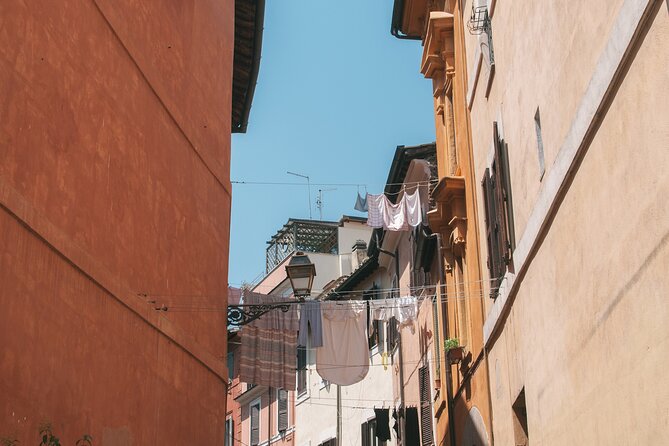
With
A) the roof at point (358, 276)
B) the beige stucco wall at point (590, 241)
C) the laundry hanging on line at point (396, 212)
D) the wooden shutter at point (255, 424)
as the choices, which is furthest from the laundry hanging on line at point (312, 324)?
the wooden shutter at point (255, 424)

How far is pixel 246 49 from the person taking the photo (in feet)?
62.6

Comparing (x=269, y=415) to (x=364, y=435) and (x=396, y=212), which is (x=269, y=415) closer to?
(x=364, y=435)

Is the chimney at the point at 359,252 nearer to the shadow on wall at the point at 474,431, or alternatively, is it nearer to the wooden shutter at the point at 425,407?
the wooden shutter at the point at 425,407

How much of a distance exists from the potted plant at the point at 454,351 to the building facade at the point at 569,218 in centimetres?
100

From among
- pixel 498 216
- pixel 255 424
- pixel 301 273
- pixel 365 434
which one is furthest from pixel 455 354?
pixel 255 424

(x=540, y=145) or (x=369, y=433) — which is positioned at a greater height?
(x=540, y=145)

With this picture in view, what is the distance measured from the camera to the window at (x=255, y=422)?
126 ft

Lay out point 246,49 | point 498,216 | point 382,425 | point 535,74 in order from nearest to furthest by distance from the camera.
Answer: point 535,74, point 498,216, point 246,49, point 382,425

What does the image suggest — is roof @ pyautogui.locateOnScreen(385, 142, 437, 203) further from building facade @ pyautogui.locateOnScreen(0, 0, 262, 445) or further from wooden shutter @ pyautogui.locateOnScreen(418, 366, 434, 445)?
building facade @ pyautogui.locateOnScreen(0, 0, 262, 445)

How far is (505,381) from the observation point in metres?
13.1

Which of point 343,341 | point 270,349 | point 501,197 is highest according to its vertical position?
point 501,197

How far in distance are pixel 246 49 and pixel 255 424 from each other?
885 inches

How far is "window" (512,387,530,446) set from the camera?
1240 cm

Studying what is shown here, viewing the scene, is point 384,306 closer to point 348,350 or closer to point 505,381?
point 348,350
